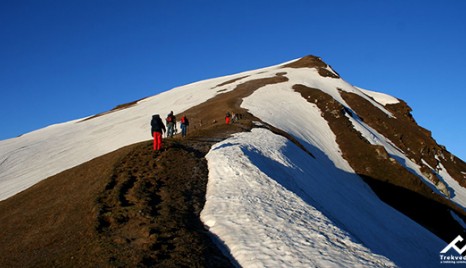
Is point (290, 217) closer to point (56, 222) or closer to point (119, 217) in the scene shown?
point (119, 217)

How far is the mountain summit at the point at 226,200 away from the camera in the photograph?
11961 mm

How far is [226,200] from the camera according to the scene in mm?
15891

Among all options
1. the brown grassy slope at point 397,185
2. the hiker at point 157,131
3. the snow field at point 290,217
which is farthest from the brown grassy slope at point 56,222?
the brown grassy slope at point 397,185

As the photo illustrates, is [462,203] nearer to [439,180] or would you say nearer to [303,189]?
[439,180]

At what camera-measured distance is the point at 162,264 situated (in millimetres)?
10445

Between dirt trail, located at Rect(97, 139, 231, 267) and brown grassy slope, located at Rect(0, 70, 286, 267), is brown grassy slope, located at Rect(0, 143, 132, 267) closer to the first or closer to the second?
brown grassy slope, located at Rect(0, 70, 286, 267)

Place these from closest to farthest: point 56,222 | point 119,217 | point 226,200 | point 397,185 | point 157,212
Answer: point 119,217
point 157,212
point 56,222
point 226,200
point 397,185

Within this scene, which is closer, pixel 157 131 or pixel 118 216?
pixel 118 216

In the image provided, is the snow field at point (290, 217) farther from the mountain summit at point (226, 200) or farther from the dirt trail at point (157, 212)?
the dirt trail at point (157, 212)

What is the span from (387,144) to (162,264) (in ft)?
178

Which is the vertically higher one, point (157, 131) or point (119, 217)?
Result: point (157, 131)

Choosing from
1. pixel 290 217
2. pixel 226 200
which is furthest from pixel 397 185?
pixel 226 200

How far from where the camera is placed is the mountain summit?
39.2ft

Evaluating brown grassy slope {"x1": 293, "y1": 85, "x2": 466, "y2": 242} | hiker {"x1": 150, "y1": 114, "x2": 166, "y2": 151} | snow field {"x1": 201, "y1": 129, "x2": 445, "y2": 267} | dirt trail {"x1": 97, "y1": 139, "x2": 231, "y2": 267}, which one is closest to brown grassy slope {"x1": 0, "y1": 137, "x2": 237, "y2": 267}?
dirt trail {"x1": 97, "y1": 139, "x2": 231, "y2": 267}
